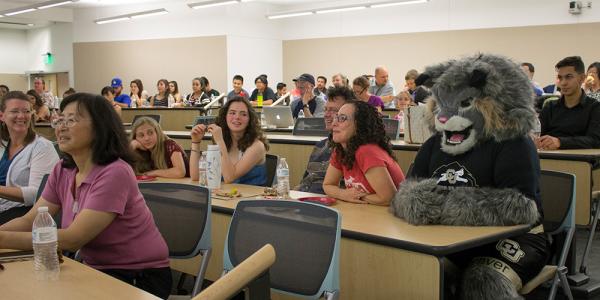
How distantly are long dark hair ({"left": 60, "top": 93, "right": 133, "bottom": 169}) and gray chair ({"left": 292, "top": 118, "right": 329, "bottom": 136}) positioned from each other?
3681 mm

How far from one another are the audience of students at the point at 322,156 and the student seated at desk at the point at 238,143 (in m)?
0.28

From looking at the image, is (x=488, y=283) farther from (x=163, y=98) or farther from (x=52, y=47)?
(x=52, y=47)

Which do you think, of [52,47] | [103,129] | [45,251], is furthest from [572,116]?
[52,47]

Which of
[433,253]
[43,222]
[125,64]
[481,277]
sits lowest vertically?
[481,277]

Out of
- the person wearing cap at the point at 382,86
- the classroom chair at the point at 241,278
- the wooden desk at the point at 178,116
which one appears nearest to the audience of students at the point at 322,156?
the classroom chair at the point at 241,278

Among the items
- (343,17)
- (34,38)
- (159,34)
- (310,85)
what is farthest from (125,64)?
(310,85)

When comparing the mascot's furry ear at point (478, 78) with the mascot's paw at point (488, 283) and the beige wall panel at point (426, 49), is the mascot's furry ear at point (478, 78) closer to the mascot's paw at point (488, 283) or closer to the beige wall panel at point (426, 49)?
the mascot's paw at point (488, 283)

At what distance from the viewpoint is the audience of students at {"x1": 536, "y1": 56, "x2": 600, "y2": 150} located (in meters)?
4.42

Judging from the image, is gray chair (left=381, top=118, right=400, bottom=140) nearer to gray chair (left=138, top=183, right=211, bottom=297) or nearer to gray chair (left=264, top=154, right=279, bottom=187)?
gray chair (left=264, top=154, right=279, bottom=187)

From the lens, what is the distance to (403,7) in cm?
1299

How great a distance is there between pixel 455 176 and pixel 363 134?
1.77 feet

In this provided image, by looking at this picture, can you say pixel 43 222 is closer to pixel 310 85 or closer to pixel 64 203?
pixel 64 203

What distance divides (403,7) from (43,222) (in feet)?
38.9

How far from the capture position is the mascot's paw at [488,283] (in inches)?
93.2
